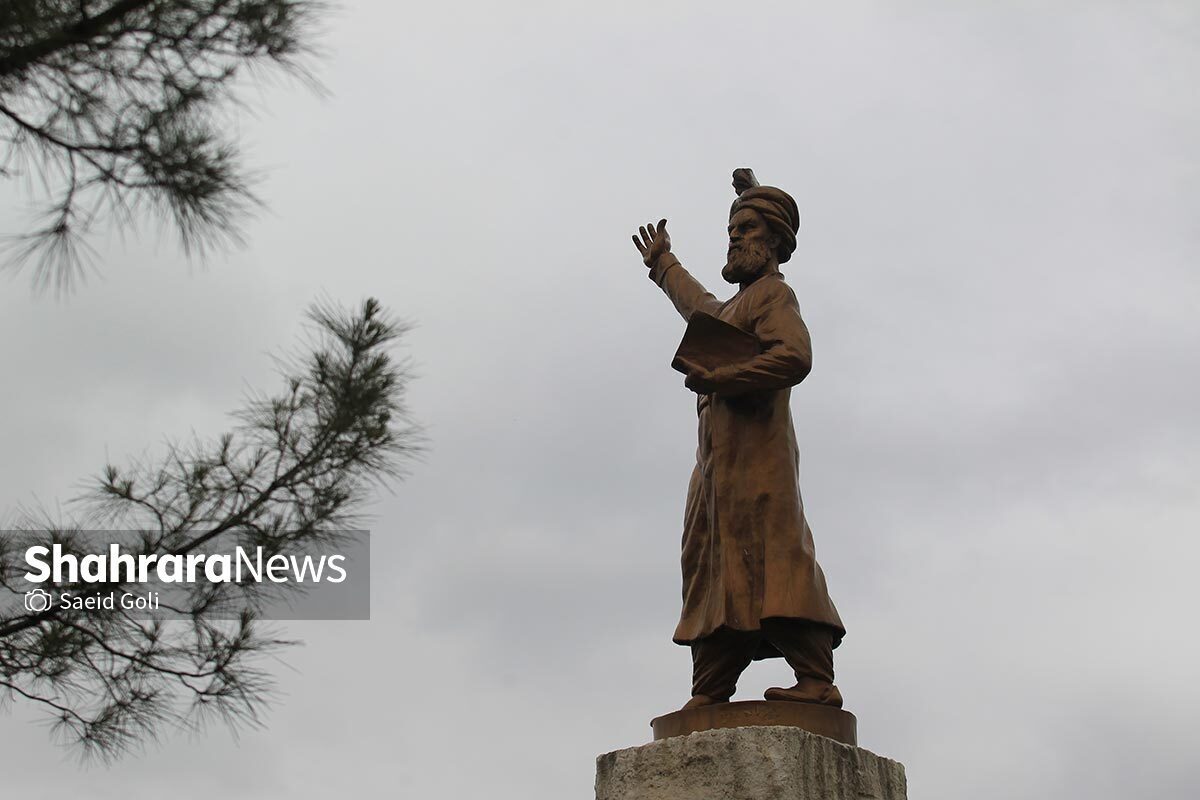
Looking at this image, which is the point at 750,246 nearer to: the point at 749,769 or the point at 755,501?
the point at 755,501

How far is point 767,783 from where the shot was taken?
4621 millimetres

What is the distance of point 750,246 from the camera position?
5.70 metres

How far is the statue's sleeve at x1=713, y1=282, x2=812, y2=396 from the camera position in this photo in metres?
5.23

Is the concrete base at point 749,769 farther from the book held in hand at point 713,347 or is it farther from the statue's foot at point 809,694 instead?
the book held in hand at point 713,347

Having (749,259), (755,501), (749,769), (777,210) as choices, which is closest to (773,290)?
(749,259)

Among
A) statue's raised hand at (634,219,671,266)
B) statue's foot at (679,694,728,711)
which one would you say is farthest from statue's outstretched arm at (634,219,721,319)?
statue's foot at (679,694,728,711)

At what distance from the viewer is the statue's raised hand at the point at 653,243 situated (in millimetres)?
6215

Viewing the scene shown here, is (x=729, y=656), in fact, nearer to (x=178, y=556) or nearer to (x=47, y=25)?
(x=178, y=556)

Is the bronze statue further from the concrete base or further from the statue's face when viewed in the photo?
the concrete base

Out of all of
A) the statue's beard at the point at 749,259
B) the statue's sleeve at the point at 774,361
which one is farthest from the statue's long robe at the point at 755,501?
the statue's beard at the point at 749,259

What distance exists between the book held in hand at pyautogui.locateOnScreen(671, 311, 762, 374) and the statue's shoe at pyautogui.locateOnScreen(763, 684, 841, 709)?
1.20 meters

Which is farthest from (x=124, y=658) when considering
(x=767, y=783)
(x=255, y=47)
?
(x=767, y=783)

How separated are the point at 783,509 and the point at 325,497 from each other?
192cm

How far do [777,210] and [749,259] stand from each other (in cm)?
23
